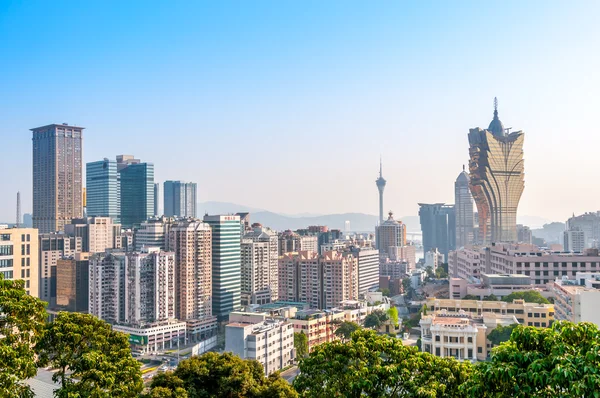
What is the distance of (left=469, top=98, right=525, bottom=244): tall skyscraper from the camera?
69.7m

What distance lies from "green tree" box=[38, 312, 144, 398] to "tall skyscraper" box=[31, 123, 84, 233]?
80.3 m

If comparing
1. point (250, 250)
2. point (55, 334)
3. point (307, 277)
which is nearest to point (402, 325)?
point (307, 277)

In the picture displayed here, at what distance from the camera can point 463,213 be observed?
112 m

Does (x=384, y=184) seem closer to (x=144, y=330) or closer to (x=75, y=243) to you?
(x=75, y=243)

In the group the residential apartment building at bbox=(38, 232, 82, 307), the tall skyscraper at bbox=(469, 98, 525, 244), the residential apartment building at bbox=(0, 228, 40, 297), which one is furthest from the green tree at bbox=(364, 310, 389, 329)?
the tall skyscraper at bbox=(469, 98, 525, 244)

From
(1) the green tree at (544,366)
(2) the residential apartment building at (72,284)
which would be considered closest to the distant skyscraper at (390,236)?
(2) the residential apartment building at (72,284)

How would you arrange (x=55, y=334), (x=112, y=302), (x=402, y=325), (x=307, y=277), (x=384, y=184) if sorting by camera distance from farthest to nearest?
(x=384, y=184) → (x=307, y=277) → (x=112, y=302) → (x=402, y=325) → (x=55, y=334)

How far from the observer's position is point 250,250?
168ft

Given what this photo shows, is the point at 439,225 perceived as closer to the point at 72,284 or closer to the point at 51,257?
the point at 51,257

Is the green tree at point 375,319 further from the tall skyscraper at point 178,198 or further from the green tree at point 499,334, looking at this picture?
the tall skyscraper at point 178,198

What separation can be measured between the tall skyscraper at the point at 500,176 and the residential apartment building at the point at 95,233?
154 ft

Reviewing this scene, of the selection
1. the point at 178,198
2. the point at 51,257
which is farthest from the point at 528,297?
the point at 178,198

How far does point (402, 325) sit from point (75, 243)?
41705 mm

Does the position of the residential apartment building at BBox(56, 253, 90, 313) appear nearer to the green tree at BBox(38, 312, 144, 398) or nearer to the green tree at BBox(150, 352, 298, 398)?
the green tree at BBox(150, 352, 298, 398)
